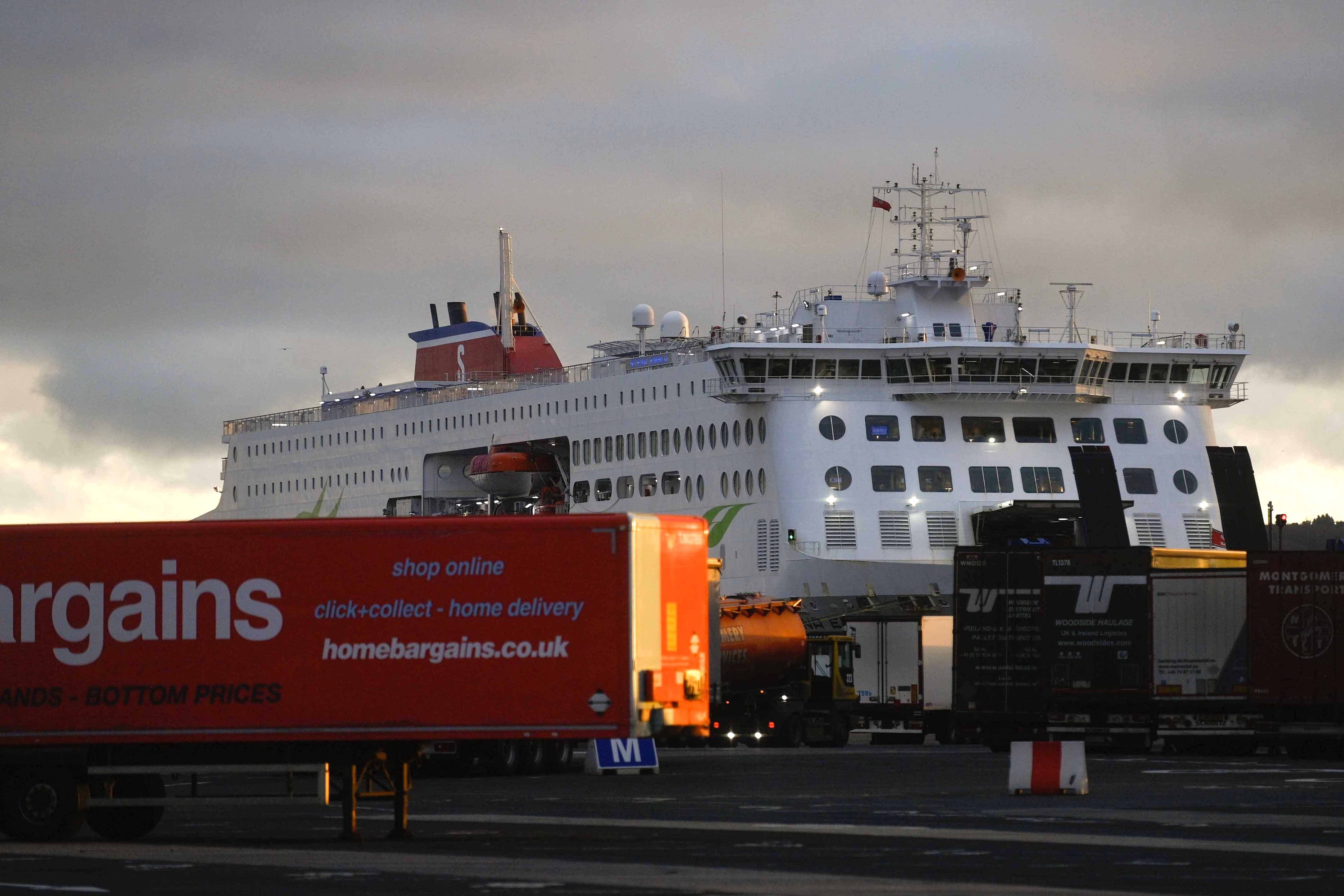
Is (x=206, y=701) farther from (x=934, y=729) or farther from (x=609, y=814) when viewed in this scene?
(x=934, y=729)

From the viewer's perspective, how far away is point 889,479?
5712 centimetres

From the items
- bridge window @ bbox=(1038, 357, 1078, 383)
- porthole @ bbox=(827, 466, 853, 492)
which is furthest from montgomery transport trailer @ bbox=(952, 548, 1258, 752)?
bridge window @ bbox=(1038, 357, 1078, 383)

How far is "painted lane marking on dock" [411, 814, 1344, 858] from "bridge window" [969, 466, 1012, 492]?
120 feet

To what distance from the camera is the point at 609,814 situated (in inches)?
888

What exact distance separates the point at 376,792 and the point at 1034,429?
135 feet

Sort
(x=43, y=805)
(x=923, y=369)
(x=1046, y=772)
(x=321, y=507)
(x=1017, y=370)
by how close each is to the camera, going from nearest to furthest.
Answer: (x=43, y=805) < (x=1046, y=772) < (x=923, y=369) < (x=1017, y=370) < (x=321, y=507)

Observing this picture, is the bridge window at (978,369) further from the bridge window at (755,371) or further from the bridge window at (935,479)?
the bridge window at (755,371)

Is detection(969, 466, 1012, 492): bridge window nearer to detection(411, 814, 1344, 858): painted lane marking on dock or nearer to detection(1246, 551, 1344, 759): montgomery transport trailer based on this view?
→ detection(1246, 551, 1344, 759): montgomery transport trailer

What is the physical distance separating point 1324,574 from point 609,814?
16851 mm

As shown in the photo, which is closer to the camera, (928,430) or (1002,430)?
(928,430)

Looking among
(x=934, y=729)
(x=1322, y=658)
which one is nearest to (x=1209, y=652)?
(x=1322, y=658)

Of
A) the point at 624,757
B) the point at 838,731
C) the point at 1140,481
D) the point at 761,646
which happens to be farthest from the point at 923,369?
the point at 624,757

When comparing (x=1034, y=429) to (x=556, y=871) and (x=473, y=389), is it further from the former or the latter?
(x=556, y=871)

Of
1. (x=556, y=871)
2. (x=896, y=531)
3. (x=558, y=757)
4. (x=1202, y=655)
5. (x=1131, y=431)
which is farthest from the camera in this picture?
(x=1131, y=431)
